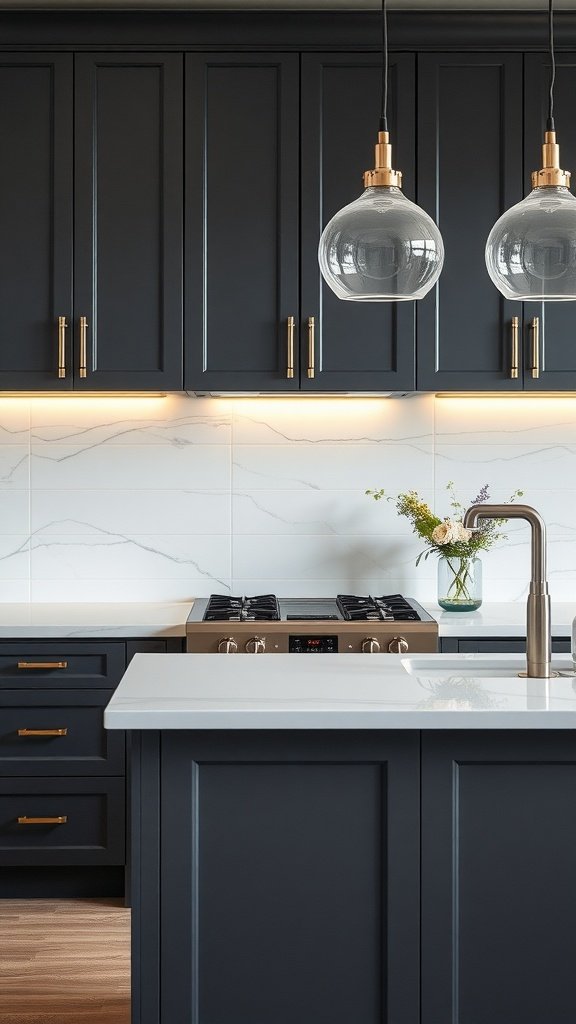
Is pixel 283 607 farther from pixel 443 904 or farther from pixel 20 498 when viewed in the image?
pixel 443 904

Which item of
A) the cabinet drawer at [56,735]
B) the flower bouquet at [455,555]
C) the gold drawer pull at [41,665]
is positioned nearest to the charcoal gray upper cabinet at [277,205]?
the flower bouquet at [455,555]

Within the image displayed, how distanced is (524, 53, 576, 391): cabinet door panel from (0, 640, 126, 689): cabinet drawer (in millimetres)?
1644

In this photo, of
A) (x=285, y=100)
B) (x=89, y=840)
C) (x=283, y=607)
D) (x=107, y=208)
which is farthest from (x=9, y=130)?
(x=89, y=840)

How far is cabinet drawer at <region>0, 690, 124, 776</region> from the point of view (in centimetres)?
313

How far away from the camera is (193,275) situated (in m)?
3.30

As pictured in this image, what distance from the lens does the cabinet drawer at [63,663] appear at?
3.12m

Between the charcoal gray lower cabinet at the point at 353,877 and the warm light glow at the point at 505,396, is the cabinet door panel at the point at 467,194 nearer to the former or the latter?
the warm light glow at the point at 505,396

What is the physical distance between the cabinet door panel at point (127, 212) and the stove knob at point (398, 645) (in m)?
1.13

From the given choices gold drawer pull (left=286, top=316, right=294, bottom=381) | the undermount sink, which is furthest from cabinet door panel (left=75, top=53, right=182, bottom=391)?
the undermount sink

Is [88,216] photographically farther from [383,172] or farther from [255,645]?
[383,172]

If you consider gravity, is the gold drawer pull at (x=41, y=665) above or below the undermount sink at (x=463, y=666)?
below

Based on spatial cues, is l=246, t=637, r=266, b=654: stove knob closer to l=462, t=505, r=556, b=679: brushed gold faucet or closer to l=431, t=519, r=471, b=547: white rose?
l=431, t=519, r=471, b=547: white rose

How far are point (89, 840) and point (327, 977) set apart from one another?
58.8 inches

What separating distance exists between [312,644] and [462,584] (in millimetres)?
672
